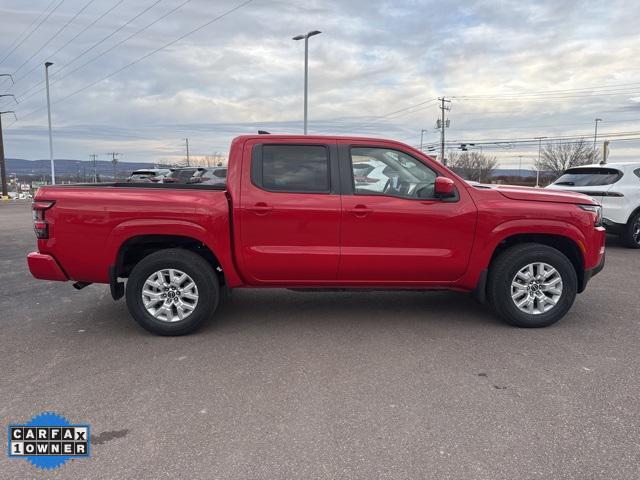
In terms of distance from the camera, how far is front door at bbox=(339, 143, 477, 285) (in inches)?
184

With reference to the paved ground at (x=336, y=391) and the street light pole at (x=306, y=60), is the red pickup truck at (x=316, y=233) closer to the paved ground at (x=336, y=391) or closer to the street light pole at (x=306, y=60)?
the paved ground at (x=336, y=391)

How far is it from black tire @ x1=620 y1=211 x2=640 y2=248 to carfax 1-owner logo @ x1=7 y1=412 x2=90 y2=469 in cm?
999

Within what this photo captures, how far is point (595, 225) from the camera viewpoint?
5.00m

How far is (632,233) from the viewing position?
380 inches

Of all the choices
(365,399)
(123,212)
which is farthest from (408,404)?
(123,212)

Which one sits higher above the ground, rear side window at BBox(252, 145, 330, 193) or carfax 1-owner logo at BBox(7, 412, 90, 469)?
rear side window at BBox(252, 145, 330, 193)

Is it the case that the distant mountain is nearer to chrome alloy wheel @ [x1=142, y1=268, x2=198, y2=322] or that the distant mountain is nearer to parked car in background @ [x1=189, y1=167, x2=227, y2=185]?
parked car in background @ [x1=189, y1=167, x2=227, y2=185]

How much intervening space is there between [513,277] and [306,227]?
2.08 m

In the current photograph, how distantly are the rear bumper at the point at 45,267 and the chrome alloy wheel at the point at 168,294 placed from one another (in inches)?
33.3

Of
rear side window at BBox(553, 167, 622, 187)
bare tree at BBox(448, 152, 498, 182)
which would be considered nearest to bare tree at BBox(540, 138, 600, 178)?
bare tree at BBox(448, 152, 498, 182)

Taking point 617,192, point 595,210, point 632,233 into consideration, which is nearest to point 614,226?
point 632,233

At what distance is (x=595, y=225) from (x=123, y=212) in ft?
15.1

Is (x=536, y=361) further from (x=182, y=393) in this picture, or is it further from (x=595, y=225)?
(x=182, y=393)

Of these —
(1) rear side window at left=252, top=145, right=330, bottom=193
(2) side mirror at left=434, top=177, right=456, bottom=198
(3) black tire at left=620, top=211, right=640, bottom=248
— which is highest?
(1) rear side window at left=252, top=145, right=330, bottom=193
